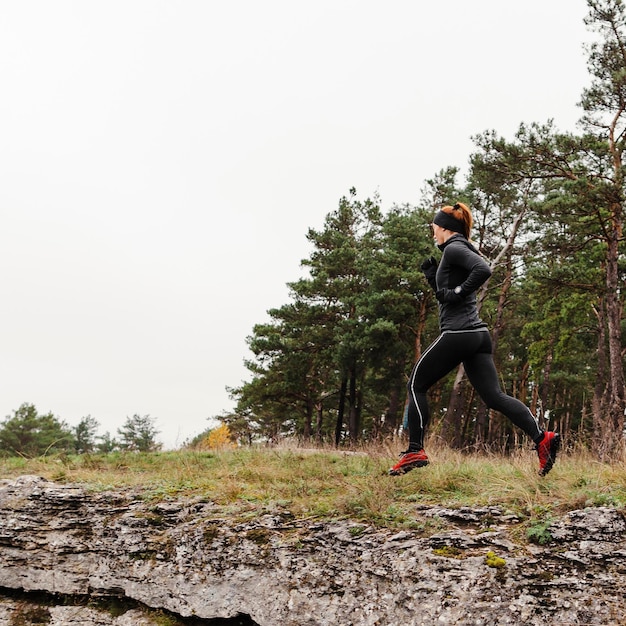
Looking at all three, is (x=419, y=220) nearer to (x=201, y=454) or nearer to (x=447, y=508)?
(x=201, y=454)

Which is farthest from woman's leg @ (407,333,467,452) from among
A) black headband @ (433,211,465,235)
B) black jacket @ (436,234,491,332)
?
black headband @ (433,211,465,235)

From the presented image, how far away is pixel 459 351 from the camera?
417 centimetres

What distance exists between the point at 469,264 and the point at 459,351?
2.33 ft

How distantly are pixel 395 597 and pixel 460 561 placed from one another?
0.49 m

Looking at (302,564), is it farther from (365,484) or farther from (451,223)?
(451,223)

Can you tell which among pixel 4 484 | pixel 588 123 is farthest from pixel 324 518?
pixel 588 123

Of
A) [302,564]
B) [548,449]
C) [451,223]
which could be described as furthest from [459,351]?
[302,564]

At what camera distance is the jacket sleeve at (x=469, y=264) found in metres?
4.06

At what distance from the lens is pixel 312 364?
84.2 ft

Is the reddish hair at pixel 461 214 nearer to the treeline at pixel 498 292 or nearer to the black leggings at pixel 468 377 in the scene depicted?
the black leggings at pixel 468 377

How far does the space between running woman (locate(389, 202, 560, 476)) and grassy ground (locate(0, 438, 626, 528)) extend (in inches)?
11.0

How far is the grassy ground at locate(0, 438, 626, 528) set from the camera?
3764 mm

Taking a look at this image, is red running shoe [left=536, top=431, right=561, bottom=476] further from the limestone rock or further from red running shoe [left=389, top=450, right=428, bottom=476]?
red running shoe [left=389, top=450, right=428, bottom=476]

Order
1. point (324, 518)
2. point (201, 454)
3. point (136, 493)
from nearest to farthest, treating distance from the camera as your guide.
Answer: point (324, 518), point (136, 493), point (201, 454)
